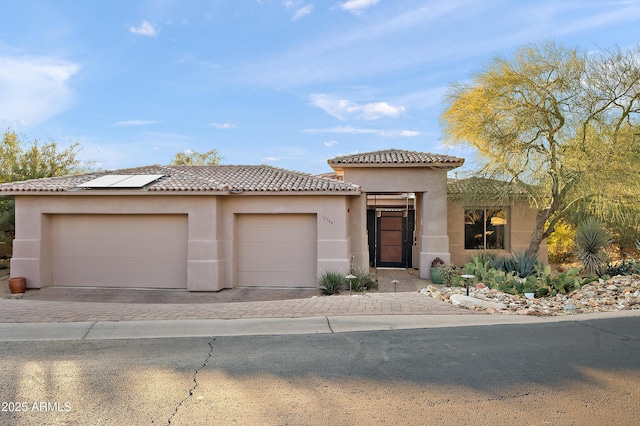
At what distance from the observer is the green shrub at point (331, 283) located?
47.4ft

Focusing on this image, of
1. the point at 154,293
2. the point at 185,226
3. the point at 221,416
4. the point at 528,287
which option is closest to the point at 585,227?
the point at 528,287

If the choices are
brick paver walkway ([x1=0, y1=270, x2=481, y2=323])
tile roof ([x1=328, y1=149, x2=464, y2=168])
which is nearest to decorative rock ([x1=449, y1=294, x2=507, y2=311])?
brick paver walkway ([x1=0, y1=270, x2=481, y2=323])

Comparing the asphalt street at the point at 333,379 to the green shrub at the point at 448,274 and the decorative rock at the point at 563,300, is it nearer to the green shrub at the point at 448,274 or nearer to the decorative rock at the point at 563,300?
the decorative rock at the point at 563,300

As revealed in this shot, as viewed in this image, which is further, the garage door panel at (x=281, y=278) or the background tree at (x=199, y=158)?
the background tree at (x=199, y=158)

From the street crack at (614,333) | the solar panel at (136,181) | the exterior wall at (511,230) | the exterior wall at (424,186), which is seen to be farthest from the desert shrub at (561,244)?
the solar panel at (136,181)

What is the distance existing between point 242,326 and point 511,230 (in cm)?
1501

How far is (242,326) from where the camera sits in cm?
807

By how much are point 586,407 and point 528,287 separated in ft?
24.5

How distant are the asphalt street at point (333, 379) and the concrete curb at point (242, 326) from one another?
0.31 m

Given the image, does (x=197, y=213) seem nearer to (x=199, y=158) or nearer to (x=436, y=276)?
(x=436, y=276)

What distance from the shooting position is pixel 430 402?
187 inches

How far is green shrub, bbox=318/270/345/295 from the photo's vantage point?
14461mm

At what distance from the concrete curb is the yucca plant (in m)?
8.03

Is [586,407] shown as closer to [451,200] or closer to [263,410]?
[263,410]
